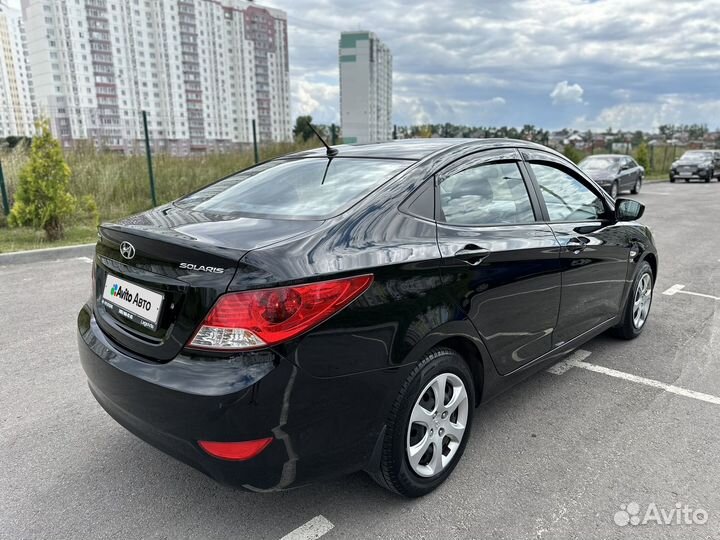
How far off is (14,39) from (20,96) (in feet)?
22.4

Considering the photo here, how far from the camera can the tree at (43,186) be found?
8.39m

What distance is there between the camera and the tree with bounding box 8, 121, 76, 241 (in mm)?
8391

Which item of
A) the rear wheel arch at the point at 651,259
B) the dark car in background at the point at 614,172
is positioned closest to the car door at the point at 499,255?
the rear wheel arch at the point at 651,259

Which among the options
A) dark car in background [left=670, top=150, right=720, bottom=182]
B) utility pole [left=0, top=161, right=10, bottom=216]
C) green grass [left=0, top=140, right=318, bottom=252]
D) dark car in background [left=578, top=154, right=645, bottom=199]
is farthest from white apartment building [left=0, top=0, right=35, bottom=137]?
dark car in background [left=670, top=150, right=720, bottom=182]

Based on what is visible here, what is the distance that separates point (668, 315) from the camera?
536 cm

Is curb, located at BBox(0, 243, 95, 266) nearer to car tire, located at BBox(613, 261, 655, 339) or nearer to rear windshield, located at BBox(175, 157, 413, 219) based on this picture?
rear windshield, located at BBox(175, 157, 413, 219)

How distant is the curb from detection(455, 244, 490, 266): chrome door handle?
258 inches

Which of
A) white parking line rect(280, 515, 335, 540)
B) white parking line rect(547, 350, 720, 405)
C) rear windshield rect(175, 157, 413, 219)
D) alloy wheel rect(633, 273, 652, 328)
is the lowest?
white parking line rect(547, 350, 720, 405)

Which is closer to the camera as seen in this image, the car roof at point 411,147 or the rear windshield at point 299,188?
the rear windshield at point 299,188

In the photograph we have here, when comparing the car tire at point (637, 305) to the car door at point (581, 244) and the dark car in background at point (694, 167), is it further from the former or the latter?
the dark car in background at point (694, 167)

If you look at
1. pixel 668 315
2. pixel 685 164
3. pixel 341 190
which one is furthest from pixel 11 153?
pixel 685 164

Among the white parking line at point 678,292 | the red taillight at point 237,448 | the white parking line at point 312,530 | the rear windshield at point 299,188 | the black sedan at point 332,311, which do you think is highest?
the rear windshield at point 299,188

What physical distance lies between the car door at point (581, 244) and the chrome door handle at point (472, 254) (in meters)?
0.83

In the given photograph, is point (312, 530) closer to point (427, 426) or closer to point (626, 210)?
point (427, 426)
